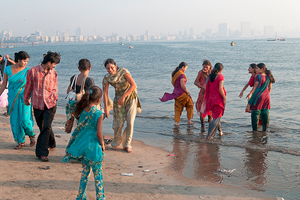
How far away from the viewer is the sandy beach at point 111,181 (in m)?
3.74

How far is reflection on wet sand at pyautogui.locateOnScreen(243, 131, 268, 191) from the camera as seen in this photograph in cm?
436

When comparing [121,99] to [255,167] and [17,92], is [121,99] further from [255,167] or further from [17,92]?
[255,167]

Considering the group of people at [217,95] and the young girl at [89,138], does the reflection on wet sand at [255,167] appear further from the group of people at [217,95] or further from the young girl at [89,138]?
the young girl at [89,138]

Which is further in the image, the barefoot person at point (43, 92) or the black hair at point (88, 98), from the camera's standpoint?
the barefoot person at point (43, 92)

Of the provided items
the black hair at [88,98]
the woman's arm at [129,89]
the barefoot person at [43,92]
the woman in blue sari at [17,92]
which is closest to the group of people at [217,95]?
the woman's arm at [129,89]

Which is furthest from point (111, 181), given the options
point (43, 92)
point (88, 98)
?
point (43, 92)

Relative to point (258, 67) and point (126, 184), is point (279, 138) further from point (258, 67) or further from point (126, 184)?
point (126, 184)

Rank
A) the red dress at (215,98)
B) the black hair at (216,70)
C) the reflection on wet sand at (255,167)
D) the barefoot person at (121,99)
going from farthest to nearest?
the red dress at (215,98), the black hair at (216,70), the barefoot person at (121,99), the reflection on wet sand at (255,167)

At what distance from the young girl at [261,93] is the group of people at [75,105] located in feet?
10.6

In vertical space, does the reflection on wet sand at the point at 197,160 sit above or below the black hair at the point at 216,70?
below

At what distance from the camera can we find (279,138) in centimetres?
712

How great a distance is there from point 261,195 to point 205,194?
2.62 feet

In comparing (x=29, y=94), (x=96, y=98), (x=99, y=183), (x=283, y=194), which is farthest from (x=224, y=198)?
(x=29, y=94)

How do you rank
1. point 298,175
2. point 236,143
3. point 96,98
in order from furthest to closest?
point 236,143 → point 298,175 → point 96,98
